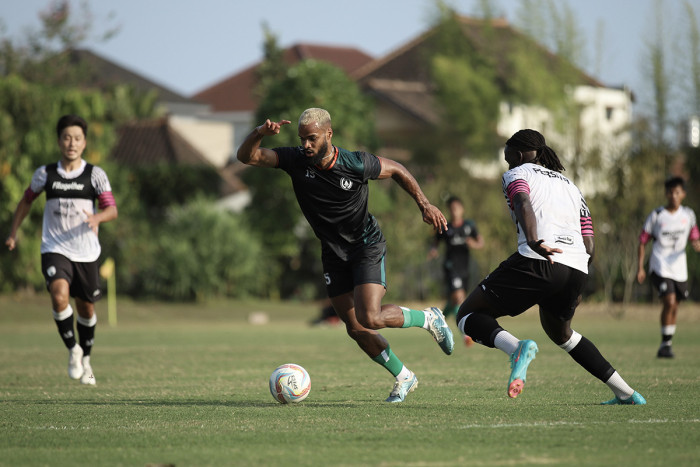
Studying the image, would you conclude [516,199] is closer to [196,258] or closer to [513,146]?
[513,146]

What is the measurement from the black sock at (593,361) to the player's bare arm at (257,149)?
295 centimetres

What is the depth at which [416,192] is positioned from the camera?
8.83 m

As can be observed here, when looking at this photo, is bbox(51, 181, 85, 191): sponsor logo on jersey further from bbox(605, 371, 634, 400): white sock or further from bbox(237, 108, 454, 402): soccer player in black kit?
bbox(605, 371, 634, 400): white sock

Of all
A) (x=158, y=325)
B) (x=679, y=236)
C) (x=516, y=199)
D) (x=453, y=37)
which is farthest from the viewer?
(x=453, y=37)

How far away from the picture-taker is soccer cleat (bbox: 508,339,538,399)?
7516mm

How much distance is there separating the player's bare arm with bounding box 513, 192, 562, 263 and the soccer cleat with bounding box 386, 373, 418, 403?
2.00 meters

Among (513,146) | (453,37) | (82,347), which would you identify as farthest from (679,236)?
(453,37)

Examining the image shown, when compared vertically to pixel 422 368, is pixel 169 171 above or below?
above

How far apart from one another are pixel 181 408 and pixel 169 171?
104 feet

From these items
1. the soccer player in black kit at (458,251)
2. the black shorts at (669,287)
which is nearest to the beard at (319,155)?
the black shorts at (669,287)

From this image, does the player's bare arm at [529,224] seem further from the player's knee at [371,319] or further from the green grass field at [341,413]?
the player's knee at [371,319]

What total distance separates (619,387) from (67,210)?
628cm

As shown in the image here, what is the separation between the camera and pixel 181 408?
28.3 ft

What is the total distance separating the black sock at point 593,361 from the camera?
26.9ft
